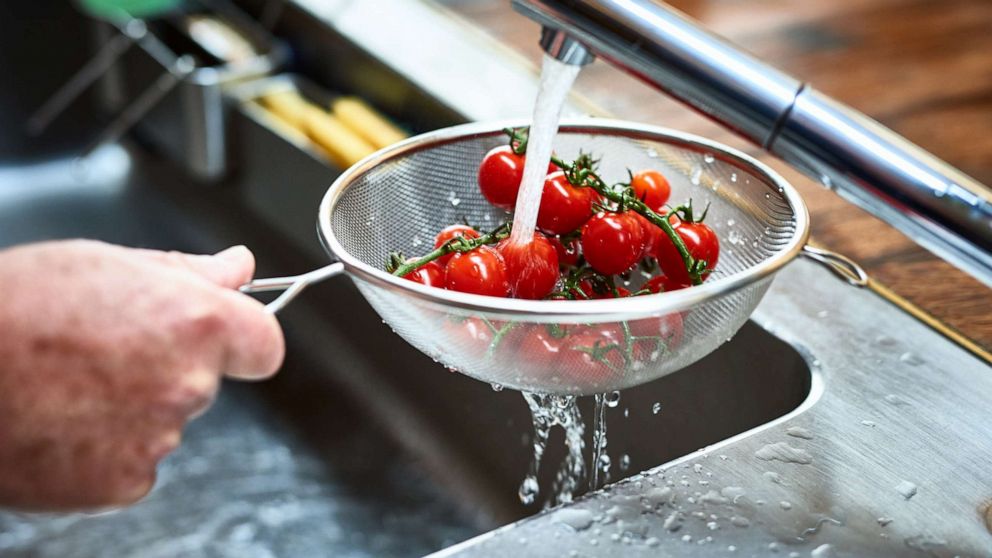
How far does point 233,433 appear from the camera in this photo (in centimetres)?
112

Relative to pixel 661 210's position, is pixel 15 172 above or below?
below

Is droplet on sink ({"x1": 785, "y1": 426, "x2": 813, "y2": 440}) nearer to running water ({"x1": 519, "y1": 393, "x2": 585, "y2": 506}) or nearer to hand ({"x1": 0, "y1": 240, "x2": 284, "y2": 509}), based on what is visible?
running water ({"x1": 519, "y1": 393, "x2": 585, "y2": 506})

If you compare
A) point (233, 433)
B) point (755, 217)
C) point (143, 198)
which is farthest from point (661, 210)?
point (143, 198)

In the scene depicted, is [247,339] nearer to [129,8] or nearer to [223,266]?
[223,266]

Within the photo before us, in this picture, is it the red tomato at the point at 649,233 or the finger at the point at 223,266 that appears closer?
the finger at the point at 223,266

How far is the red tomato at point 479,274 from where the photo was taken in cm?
66

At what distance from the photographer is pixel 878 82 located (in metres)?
1.29

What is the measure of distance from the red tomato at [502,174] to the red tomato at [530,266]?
0.08 m

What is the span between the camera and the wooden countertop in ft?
3.08

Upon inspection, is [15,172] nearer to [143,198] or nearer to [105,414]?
[143,198]

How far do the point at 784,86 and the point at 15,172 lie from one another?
1210 mm

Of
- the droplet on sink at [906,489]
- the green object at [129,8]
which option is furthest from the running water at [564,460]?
the green object at [129,8]

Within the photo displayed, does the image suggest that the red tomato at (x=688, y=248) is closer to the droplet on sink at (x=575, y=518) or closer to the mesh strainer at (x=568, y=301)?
the mesh strainer at (x=568, y=301)

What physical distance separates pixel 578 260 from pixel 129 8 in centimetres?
83
